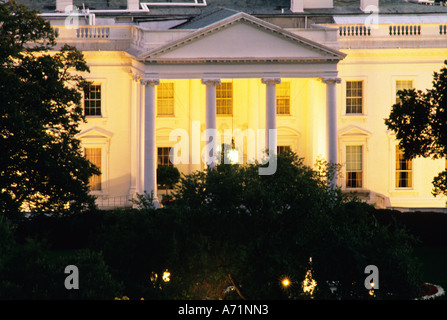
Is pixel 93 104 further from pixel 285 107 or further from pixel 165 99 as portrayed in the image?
pixel 285 107

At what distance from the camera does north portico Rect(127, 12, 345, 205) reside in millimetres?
61338

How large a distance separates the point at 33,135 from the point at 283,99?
82.3ft

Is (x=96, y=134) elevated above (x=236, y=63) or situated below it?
below

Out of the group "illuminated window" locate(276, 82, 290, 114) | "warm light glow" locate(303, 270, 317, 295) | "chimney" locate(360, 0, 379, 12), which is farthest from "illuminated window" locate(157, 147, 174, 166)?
→ "warm light glow" locate(303, 270, 317, 295)

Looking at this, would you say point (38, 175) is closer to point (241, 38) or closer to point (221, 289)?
point (221, 289)

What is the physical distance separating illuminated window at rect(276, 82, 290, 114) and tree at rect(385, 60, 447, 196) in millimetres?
19037

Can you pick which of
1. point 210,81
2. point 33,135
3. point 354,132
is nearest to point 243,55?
point 210,81

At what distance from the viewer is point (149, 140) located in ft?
206

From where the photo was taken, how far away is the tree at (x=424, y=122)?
47719 mm

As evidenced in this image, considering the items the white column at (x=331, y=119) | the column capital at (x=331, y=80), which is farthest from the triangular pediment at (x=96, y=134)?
the column capital at (x=331, y=80)

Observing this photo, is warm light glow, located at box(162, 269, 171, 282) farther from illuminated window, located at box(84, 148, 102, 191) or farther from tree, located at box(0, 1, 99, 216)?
illuminated window, located at box(84, 148, 102, 191)

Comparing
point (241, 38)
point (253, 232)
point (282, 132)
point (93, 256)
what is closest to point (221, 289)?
point (253, 232)

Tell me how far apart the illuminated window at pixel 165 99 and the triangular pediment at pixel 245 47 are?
5.23 metres

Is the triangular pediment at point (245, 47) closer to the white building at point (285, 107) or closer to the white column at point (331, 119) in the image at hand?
the white column at point (331, 119)
